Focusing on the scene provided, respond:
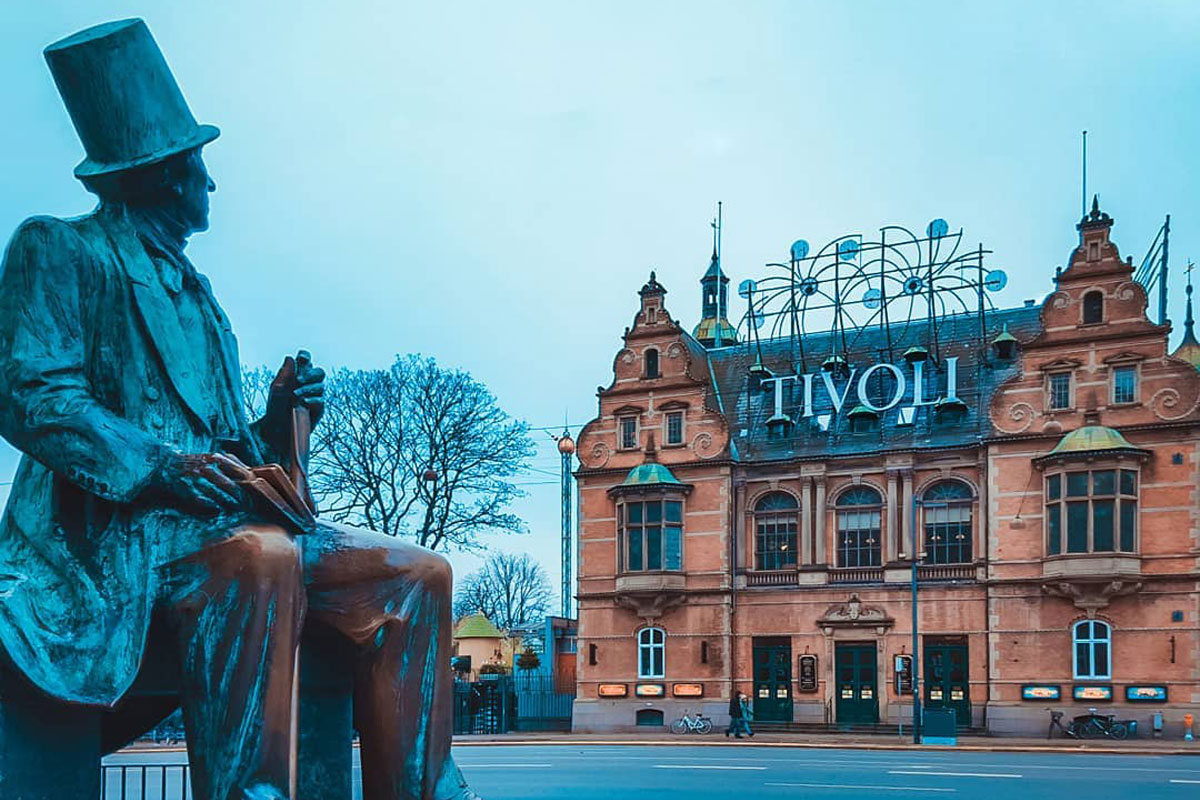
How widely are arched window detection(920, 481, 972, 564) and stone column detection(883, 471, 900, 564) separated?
0.83 meters

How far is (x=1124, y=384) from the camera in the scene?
3238cm

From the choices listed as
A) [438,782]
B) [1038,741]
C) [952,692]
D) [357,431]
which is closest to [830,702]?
[952,692]

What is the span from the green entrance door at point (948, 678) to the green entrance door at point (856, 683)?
4.89ft

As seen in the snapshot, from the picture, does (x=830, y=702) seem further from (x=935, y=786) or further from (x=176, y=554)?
(x=176, y=554)

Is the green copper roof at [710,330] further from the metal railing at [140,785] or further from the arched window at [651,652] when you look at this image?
the metal railing at [140,785]

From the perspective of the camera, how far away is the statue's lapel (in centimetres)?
378

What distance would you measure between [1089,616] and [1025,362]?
274 inches

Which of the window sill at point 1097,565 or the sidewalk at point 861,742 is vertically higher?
the window sill at point 1097,565

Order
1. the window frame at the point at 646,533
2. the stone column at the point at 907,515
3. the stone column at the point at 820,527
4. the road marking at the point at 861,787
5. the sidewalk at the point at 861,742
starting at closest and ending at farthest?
the road marking at the point at 861,787
the sidewalk at the point at 861,742
the stone column at the point at 907,515
the stone column at the point at 820,527
the window frame at the point at 646,533

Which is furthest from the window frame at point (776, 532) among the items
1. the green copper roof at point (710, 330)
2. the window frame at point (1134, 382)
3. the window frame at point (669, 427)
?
the green copper roof at point (710, 330)

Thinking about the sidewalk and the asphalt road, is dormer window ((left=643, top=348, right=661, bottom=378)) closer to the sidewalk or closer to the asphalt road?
the sidewalk

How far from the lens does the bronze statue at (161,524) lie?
11.2 feet

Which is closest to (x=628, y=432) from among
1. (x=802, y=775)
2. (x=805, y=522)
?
(x=805, y=522)

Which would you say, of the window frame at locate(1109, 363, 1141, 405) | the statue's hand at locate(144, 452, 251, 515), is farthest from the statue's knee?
the window frame at locate(1109, 363, 1141, 405)
